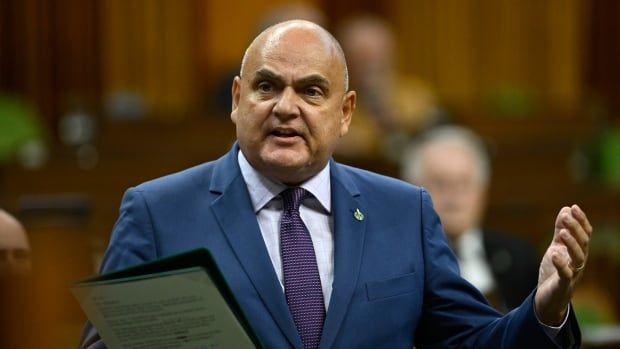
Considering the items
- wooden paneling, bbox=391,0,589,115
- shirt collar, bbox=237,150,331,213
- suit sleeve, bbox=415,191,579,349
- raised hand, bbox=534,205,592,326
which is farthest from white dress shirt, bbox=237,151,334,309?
wooden paneling, bbox=391,0,589,115

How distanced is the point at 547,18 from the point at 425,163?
17.1 feet

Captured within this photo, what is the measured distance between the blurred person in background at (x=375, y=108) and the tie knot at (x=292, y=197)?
3812mm

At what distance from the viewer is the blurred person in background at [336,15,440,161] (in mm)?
Result: 6512

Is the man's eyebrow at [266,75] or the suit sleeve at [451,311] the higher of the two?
the man's eyebrow at [266,75]

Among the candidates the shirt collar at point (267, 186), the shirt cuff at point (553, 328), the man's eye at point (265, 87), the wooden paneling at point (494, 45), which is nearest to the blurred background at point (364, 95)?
the wooden paneling at point (494, 45)

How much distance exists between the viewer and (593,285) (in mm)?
6156

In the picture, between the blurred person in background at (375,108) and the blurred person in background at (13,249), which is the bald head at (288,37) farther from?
the blurred person in background at (375,108)

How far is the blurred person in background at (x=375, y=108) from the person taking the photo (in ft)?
21.4

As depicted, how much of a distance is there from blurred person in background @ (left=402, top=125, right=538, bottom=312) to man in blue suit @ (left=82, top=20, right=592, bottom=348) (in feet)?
6.85

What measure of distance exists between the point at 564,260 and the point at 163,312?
74 cm

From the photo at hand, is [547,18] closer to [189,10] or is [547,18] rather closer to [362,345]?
[189,10]

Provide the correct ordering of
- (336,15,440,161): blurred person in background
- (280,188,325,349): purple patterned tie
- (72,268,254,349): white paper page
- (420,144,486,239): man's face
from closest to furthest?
1. (72,268,254,349): white paper page
2. (280,188,325,349): purple patterned tie
3. (420,144,486,239): man's face
4. (336,15,440,161): blurred person in background

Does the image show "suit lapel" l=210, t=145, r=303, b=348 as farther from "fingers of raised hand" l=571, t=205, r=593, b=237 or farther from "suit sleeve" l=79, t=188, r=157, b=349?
"fingers of raised hand" l=571, t=205, r=593, b=237

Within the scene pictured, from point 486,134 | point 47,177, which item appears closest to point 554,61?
point 486,134
